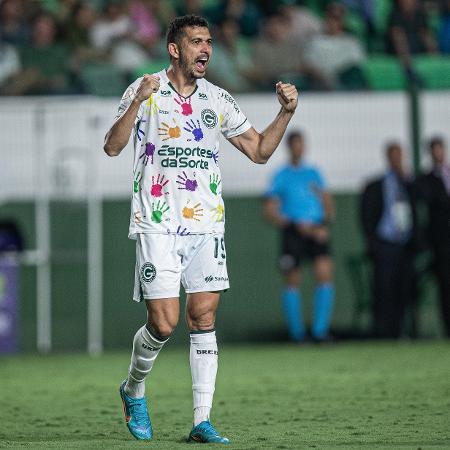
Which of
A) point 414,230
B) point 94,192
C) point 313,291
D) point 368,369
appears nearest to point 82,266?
point 94,192

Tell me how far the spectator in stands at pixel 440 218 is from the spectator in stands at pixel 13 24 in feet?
19.1

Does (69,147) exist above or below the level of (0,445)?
above

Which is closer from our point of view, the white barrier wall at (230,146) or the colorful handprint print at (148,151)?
the colorful handprint print at (148,151)

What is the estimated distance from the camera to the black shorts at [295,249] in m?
15.8

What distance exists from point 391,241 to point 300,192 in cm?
135

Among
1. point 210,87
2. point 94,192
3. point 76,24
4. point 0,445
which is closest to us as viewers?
point 0,445

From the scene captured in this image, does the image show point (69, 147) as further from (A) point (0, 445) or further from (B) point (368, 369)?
(A) point (0, 445)

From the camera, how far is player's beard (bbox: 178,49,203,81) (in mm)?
7086

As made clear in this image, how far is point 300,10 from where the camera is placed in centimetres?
1866

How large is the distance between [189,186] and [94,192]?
30.1 feet

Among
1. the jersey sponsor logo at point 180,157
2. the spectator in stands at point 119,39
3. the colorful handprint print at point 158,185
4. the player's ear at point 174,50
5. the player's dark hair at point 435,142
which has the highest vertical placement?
the spectator in stands at point 119,39

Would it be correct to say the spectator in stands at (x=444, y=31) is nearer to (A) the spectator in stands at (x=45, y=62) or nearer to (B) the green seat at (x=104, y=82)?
(B) the green seat at (x=104, y=82)

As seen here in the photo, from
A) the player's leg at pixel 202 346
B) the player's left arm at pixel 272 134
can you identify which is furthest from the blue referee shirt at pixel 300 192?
the player's leg at pixel 202 346

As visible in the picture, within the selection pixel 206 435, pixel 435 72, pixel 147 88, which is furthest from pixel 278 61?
pixel 206 435
